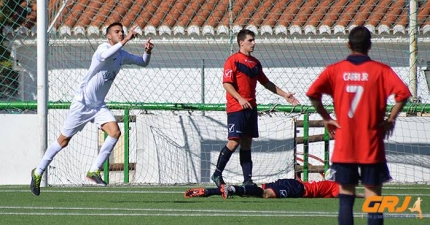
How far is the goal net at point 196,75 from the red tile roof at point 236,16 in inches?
0.9

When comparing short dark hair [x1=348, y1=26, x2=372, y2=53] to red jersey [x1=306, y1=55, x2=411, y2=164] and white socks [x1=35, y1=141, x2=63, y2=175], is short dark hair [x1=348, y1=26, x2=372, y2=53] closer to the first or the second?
red jersey [x1=306, y1=55, x2=411, y2=164]

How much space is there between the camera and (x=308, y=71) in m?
16.1

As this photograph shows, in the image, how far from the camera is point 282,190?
11.8 metres

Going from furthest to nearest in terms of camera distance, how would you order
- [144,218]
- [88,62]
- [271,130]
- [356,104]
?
[88,62]
[271,130]
[144,218]
[356,104]

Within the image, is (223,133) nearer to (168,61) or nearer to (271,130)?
(271,130)

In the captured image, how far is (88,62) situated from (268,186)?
562 cm

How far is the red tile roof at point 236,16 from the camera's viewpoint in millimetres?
16688

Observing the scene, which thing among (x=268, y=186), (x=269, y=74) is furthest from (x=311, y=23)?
(x=268, y=186)

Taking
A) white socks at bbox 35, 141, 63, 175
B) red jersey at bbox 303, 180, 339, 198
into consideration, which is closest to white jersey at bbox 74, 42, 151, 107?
white socks at bbox 35, 141, 63, 175

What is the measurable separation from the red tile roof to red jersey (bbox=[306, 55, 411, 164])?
851 centimetres

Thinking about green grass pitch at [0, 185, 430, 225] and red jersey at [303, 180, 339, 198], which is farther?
red jersey at [303, 180, 339, 198]

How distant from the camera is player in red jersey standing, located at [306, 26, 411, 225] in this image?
751 cm

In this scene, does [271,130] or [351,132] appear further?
[271,130]

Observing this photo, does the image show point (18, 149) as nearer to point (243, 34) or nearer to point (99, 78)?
point (99, 78)
